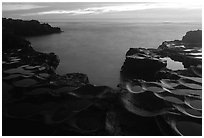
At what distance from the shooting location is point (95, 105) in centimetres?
779

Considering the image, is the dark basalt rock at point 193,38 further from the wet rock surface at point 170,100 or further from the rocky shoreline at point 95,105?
the rocky shoreline at point 95,105

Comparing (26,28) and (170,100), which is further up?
(26,28)

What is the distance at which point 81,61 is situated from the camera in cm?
1617

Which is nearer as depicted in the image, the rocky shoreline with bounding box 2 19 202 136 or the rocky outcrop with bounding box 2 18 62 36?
the rocky shoreline with bounding box 2 19 202 136

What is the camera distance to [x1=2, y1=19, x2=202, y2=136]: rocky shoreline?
676 cm

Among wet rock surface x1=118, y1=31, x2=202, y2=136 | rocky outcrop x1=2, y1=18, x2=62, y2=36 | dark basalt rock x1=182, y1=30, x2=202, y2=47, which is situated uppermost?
rocky outcrop x1=2, y1=18, x2=62, y2=36

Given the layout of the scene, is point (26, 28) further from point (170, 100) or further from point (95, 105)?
point (170, 100)

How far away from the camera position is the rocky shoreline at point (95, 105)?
6762 millimetres

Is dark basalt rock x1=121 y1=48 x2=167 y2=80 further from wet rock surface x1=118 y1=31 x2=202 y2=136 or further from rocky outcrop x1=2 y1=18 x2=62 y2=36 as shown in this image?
rocky outcrop x1=2 y1=18 x2=62 y2=36

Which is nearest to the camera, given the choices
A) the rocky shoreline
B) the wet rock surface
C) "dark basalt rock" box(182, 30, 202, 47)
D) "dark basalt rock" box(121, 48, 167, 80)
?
the rocky shoreline

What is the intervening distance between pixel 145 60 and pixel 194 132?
7.19 metres

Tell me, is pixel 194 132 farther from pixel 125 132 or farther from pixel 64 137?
pixel 64 137

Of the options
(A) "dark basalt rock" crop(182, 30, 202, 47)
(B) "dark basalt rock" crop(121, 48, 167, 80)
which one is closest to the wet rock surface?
(B) "dark basalt rock" crop(121, 48, 167, 80)

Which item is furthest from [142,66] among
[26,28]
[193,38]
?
[26,28]
